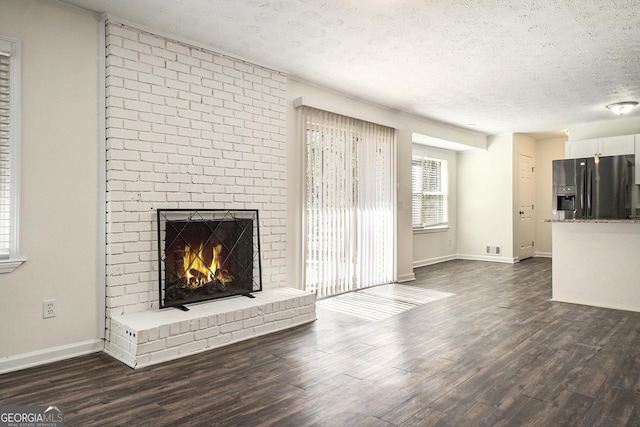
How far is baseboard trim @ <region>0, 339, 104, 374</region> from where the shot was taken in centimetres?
278

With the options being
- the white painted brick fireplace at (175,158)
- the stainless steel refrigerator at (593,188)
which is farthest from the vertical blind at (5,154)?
the stainless steel refrigerator at (593,188)

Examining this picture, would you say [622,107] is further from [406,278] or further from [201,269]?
[201,269]

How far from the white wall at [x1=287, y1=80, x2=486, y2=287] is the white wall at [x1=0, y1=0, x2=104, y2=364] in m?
1.96

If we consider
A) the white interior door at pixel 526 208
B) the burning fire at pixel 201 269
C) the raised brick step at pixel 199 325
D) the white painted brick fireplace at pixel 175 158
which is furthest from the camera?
the white interior door at pixel 526 208

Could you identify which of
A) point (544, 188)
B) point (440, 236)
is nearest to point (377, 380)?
point (440, 236)

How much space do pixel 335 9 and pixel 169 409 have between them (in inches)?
110

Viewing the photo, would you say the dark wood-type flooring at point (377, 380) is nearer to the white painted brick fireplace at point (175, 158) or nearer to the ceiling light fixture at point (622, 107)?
the white painted brick fireplace at point (175, 158)

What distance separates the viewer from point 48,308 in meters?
2.95

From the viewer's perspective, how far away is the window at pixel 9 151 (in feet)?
9.12

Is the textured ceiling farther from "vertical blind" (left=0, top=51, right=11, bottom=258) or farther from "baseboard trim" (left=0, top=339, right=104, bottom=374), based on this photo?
"baseboard trim" (left=0, top=339, right=104, bottom=374)

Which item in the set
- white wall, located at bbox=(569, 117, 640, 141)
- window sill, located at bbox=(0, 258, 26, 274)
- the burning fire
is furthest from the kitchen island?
window sill, located at bbox=(0, 258, 26, 274)

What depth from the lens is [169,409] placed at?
2260 mm

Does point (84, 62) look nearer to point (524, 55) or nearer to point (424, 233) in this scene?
point (524, 55)

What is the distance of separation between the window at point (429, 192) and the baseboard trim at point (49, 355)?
584 cm
